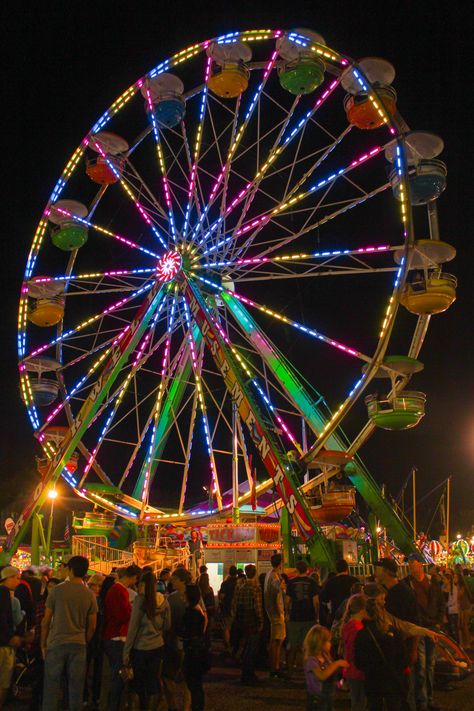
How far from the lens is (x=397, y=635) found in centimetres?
505

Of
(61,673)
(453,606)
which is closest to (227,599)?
(453,606)

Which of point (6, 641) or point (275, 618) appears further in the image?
point (275, 618)

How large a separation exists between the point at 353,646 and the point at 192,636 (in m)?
1.89

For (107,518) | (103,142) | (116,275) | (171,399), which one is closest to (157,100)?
(103,142)

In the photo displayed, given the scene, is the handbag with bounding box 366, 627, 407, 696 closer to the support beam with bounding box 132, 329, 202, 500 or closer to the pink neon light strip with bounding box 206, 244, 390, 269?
the pink neon light strip with bounding box 206, 244, 390, 269

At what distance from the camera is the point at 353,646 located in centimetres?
523

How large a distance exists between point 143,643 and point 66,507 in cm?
4700

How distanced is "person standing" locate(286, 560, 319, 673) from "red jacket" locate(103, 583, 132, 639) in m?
2.86

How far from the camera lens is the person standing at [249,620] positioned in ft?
29.6

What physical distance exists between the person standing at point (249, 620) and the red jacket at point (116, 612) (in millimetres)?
2751

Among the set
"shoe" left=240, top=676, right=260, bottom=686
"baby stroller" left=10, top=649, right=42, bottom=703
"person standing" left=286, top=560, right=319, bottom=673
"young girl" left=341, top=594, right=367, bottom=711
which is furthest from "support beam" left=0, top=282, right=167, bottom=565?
"young girl" left=341, top=594, right=367, bottom=711

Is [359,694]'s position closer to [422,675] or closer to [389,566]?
[389,566]

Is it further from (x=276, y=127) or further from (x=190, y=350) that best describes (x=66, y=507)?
(x=276, y=127)

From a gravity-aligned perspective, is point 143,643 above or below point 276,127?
below
